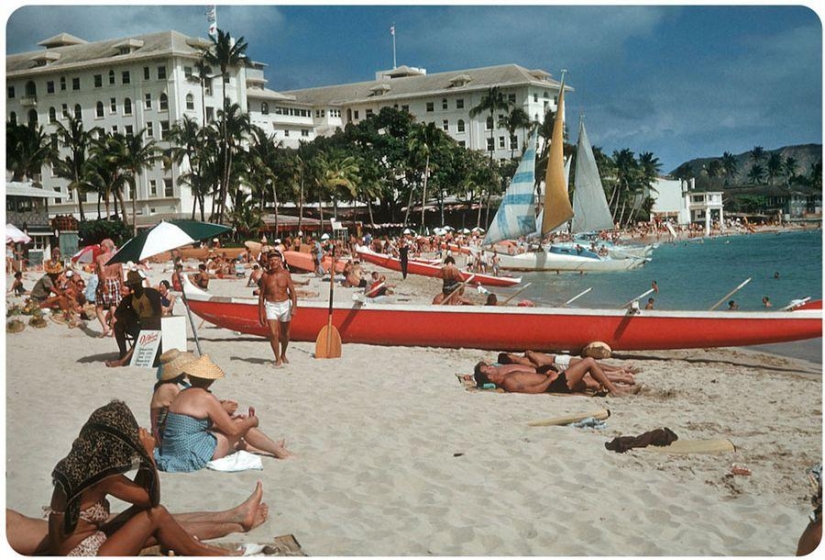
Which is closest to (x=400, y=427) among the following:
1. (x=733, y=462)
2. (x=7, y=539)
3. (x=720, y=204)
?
(x=733, y=462)

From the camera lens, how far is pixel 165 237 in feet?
19.8

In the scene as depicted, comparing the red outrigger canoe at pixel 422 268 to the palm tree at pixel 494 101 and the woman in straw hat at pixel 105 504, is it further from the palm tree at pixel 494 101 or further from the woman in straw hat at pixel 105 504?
the woman in straw hat at pixel 105 504

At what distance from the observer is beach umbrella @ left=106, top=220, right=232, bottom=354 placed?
19.7 feet

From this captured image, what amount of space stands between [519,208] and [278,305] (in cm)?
1276

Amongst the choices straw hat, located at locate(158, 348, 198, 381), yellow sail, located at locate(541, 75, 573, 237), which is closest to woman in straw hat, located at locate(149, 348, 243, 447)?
straw hat, located at locate(158, 348, 198, 381)

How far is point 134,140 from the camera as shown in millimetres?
6629

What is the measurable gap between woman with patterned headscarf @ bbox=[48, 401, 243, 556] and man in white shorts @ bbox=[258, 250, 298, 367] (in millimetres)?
3658

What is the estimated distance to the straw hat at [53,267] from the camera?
8672 mm

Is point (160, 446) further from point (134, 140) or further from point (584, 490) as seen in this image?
point (134, 140)

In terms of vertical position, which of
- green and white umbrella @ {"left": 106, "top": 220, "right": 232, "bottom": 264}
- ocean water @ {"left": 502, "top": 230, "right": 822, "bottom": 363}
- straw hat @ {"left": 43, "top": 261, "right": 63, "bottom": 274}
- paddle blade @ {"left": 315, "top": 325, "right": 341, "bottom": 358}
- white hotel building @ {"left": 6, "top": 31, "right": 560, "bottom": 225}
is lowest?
ocean water @ {"left": 502, "top": 230, "right": 822, "bottom": 363}

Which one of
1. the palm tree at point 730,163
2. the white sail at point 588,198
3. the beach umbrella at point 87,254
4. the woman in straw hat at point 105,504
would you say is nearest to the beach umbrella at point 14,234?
the beach umbrella at point 87,254

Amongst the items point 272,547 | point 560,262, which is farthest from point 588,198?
point 272,547

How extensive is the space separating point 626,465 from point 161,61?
471 centimetres

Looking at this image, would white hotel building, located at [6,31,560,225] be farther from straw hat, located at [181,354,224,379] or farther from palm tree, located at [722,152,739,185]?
straw hat, located at [181,354,224,379]
